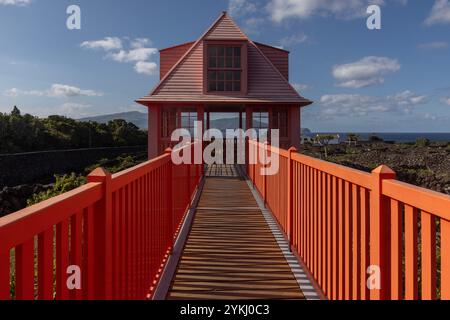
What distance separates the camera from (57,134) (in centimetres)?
2709

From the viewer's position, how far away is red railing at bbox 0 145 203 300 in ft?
4.58

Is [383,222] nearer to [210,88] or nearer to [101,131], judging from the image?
[210,88]

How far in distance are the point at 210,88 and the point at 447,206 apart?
46.2 feet

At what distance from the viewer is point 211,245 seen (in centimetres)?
537

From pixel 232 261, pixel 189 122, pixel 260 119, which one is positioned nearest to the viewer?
pixel 232 261

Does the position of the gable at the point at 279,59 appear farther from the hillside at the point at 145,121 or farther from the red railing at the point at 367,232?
the red railing at the point at 367,232

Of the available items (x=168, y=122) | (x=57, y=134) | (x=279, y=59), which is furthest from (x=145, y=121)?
(x=168, y=122)

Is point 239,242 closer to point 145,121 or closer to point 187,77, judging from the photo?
point 187,77

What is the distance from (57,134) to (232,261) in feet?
82.9

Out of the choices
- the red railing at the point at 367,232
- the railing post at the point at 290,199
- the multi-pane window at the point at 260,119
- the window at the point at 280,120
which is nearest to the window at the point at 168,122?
the multi-pane window at the point at 260,119

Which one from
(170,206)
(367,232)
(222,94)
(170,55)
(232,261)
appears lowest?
(232,261)

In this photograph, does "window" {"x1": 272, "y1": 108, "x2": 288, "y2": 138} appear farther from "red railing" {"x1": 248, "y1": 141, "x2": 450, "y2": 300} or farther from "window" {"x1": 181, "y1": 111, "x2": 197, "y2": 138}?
"red railing" {"x1": 248, "y1": 141, "x2": 450, "y2": 300}

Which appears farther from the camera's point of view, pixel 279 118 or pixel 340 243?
pixel 279 118
